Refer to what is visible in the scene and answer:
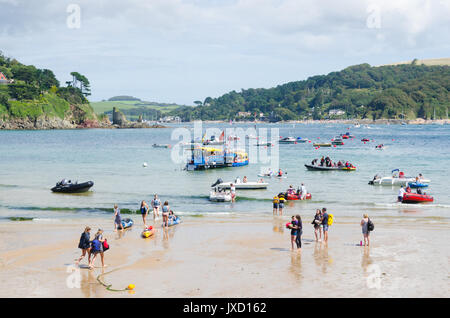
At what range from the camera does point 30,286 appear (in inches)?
677

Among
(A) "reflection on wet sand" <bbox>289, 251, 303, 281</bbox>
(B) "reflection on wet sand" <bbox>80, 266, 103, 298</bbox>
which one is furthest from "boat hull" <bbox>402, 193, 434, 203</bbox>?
(B) "reflection on wet sand" <bbox>80, 266, 103, 298</bbox>

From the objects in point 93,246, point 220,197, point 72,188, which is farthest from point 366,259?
point 72,188

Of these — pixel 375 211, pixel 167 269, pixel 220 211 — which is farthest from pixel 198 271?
pixel 375 211

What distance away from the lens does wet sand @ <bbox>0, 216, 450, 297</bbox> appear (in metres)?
16.9

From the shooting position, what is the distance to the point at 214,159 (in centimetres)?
6825

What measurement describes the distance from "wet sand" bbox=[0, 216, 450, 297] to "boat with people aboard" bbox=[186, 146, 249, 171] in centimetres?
3574

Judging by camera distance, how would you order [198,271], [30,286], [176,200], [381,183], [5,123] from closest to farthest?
[30,286] → [198,271] → [176,200] → [381,183] → [5,123]

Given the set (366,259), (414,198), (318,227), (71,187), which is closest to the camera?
(366,259)

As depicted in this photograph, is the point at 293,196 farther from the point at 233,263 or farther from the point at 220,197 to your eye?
the point at 233,263

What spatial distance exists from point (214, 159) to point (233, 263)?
158 ft

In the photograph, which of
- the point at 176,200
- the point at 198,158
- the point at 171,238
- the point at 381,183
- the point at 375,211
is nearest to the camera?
the point at 171,238

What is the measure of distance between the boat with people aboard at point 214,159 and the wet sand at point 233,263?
35.7 m
